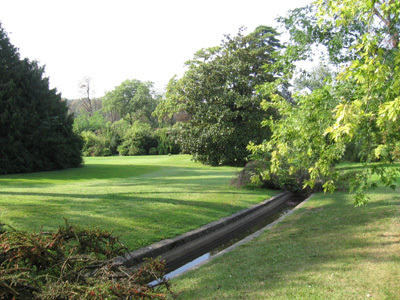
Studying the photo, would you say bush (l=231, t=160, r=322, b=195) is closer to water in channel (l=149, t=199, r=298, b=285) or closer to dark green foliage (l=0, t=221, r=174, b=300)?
water in channel (l=149, t=199, r=298, b=285)

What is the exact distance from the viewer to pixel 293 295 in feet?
13.8

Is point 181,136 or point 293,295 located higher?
point 181,136

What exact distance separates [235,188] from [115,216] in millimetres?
6967

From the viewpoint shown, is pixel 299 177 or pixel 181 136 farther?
pixel 181 136

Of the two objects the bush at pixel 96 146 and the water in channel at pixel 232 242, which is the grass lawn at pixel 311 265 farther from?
the bush at pixel 96 146

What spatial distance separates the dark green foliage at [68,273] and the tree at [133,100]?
64538mm

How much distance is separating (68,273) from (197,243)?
469 cm

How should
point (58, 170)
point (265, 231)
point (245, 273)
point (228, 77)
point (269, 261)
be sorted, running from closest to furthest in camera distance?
point (245, 273), point (269, 261), point (265, 231), point (58, 170), point (228, 77)

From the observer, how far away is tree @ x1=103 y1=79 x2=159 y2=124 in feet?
224

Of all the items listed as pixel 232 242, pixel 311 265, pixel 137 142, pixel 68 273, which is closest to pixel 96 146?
pixel 137 142

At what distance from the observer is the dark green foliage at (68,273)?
8.80 feet

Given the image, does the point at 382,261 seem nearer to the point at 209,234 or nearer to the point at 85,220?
the point at 209,234

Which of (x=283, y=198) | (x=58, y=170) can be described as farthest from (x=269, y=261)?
(x=58, y=170)

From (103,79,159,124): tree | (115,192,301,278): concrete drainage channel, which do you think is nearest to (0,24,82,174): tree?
(115,192,301,278): concrete drainage channel
